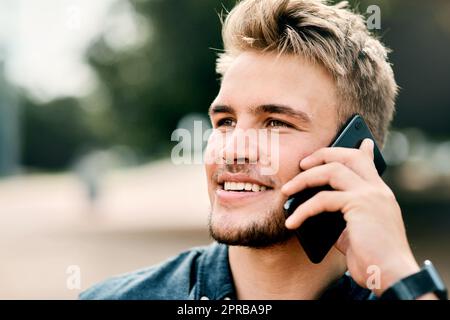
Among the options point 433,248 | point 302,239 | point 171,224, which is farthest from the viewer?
point 171,224

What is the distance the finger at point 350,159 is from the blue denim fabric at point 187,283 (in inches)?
24.5

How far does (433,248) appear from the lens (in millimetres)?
12594

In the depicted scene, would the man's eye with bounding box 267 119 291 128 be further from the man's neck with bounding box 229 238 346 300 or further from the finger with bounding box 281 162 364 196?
the man's neck with bounding box 229 238 346 300

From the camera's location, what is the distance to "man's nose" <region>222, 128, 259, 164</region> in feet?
8.99

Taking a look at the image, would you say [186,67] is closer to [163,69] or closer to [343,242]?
[163,69]

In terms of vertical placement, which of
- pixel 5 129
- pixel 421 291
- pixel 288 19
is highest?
pixel 5 129

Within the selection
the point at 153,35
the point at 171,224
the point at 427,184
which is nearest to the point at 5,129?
the point at 171,224

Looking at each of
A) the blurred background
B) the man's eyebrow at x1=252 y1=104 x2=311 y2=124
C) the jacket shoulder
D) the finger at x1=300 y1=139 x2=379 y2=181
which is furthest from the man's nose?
the blurred background

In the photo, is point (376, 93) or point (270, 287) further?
point (376, 93)

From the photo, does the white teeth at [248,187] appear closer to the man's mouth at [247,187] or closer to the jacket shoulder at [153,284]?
the man's mouth at [247,187]

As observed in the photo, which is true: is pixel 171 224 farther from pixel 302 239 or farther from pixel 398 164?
pixel 302 239

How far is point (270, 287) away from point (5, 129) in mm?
28209

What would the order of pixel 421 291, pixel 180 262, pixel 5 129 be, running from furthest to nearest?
pixel 5 129, pixel 180 262, pixel 421 291

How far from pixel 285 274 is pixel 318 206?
56 cm
